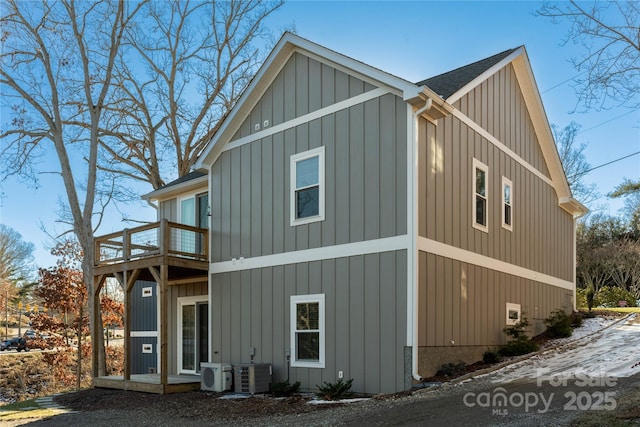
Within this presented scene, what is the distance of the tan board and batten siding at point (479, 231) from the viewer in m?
11.2

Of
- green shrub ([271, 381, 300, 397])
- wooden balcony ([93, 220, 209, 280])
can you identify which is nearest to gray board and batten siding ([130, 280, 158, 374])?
wooden balcony ([93, 220, 209, 280])

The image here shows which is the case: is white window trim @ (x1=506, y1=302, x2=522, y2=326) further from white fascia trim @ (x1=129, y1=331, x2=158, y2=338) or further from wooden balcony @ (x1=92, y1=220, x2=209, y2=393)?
white fascia trim @ (x1=129, y1=331, x2=158, y2=338)

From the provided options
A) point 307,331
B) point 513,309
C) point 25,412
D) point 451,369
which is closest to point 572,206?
point 513,309

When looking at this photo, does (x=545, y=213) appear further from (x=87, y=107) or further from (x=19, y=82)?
(x=19, y=82)

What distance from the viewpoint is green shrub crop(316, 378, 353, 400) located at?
10711 millimetres

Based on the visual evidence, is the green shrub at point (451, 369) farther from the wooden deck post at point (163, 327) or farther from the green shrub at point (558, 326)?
the wooden deck post at point (163, 327)

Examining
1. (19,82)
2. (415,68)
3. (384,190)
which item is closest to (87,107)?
(19,82)

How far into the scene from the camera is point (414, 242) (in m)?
10.6

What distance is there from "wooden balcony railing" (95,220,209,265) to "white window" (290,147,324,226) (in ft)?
10.1

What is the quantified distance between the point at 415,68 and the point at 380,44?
84.4 inches

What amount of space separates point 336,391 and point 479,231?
4759mm

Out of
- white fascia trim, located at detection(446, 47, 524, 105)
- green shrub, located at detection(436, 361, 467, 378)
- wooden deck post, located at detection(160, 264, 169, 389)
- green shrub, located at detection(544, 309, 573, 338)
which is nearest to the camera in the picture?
green shrub, located at detection(436, 361, 467, 378)

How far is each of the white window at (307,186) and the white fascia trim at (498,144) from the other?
3026 mm

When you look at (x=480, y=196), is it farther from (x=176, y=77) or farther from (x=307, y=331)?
(x=176, y=77)
